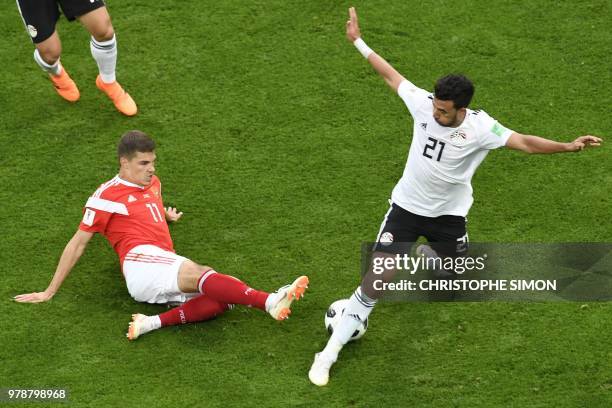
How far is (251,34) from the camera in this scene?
34.4 ft

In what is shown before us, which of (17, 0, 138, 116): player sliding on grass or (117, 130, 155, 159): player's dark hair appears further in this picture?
(17, 0, 138, 116): player sliding on grass

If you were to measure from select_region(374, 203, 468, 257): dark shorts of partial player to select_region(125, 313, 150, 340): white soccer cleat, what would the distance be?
169 centimetres

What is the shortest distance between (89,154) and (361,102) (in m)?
2.45

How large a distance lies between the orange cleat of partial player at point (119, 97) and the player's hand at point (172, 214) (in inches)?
52.5

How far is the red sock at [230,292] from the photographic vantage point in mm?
7531

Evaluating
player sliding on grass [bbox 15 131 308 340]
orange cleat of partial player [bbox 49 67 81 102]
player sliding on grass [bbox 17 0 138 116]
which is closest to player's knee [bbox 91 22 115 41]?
player sliding on grass [bbox 17 0 138 116]

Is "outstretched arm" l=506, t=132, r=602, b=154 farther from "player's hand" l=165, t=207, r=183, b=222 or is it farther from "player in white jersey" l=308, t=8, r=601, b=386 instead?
"player's hand" l=165, t=207, r=183, b=222

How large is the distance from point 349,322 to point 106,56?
137 inches

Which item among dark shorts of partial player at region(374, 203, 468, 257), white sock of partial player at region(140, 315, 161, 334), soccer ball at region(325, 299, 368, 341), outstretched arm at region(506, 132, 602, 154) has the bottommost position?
soccer ball at region(325, 299, 368, 341)

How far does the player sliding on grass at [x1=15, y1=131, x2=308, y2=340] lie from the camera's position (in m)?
7.55

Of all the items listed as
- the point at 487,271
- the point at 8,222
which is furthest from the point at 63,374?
the point at 487,271

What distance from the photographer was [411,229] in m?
7.45

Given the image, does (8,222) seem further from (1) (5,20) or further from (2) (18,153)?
(1) (5,20)

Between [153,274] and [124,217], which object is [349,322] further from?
[124,217]
